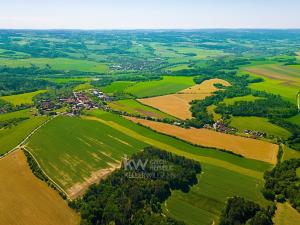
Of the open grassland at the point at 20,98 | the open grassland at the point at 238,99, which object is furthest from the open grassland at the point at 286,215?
the open grassland at the point at 20,98

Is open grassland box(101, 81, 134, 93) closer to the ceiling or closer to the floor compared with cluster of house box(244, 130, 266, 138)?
closer to the floor

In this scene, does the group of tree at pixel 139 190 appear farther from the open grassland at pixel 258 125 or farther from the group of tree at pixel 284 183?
the open grassland at pixel 258 125

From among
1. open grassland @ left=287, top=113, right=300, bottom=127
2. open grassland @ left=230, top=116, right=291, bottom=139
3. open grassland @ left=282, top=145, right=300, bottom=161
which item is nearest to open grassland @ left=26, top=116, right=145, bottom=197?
open grassland @ left=230, top=116, right=291, bottom=139

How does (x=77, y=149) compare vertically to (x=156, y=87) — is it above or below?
above

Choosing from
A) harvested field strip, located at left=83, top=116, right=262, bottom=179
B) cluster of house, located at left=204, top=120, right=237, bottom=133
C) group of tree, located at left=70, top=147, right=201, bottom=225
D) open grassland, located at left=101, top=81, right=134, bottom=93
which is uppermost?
group of tree, located at left=70, top=147, right=201, bottom=225

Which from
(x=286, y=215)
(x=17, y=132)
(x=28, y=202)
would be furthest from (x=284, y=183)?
(x=17, y=132)

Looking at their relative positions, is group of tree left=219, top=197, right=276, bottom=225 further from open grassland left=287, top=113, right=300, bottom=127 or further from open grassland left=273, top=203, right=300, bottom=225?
open grassland left=287, top=113, right=300, bottom=127

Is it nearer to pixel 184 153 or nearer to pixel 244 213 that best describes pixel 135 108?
pixel 184 153
